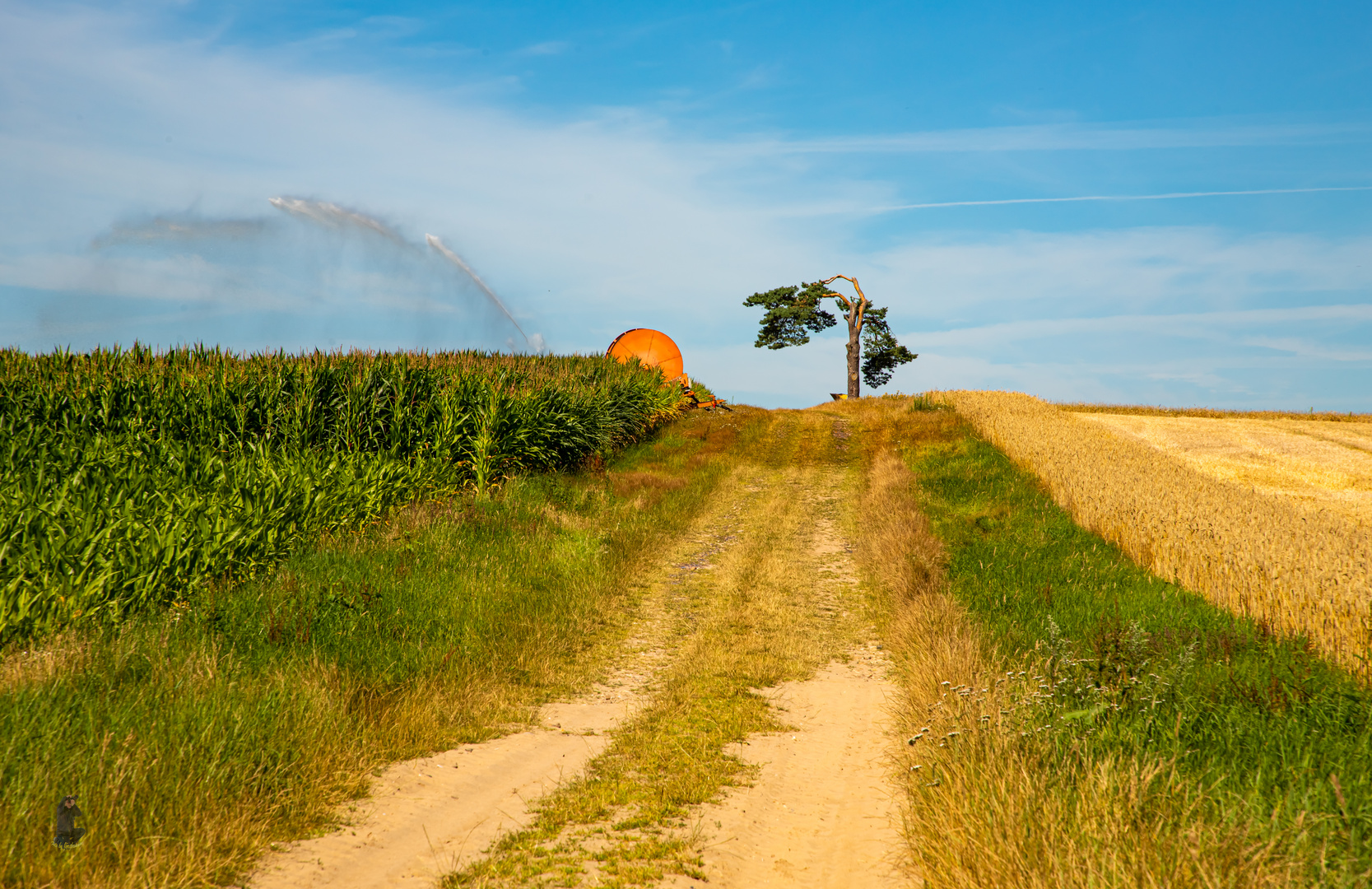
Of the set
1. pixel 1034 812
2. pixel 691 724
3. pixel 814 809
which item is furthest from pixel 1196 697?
pixel 691 724

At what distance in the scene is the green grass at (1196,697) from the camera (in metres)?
4.50

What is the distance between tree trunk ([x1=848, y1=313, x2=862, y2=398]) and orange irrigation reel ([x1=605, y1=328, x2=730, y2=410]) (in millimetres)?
12737

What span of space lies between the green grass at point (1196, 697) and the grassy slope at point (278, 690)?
185 inches

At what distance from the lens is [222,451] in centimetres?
1466

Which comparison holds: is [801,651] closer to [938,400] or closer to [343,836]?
[343,836]

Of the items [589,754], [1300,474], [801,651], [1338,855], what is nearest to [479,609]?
[589,754]

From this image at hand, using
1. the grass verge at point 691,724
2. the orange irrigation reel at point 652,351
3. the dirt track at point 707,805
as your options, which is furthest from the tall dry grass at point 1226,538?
the orange irrigation reel at point 652,351

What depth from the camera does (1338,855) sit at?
13.4 feet

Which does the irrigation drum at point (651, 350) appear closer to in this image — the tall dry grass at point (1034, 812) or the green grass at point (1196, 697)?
the green grass at point (1196, 697)

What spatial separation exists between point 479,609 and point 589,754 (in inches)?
122

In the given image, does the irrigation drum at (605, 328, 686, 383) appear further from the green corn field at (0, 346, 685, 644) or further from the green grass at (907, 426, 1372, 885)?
the green grass at (907, 426, 1372, 885)

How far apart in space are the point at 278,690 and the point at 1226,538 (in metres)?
11.3

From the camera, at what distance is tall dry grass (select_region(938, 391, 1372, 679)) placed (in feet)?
25.3

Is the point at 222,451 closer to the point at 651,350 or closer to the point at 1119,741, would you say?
the point at 1119,741
